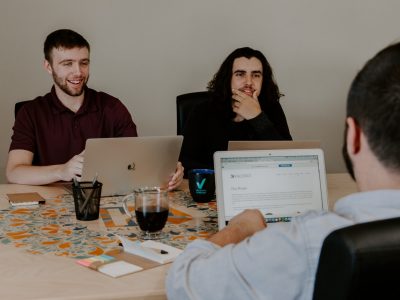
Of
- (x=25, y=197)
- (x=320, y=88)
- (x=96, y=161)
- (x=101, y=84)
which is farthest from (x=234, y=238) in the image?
(x=320, y=88)

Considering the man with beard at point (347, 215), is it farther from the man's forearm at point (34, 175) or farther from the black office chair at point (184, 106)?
the black office chair at point (184, 106)

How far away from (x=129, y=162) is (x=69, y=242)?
0.49 m

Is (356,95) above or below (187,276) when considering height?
above

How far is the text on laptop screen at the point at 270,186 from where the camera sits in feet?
4.58

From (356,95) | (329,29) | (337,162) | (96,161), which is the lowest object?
(337,162)

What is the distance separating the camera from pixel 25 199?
1669mm

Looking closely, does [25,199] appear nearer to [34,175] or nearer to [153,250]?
[34,175]

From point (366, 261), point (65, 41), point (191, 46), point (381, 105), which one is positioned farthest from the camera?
point (191, 46)

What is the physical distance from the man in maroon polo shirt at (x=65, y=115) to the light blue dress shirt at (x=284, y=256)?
1.55m

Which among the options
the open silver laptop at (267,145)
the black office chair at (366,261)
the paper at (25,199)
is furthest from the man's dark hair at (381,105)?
the paper at (25,199)

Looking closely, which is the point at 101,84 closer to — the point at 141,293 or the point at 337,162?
the point at 337,162

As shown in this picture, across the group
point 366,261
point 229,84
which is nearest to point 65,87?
point 229,84

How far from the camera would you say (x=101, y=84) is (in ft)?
10.0

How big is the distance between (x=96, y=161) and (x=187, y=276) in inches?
32.9
